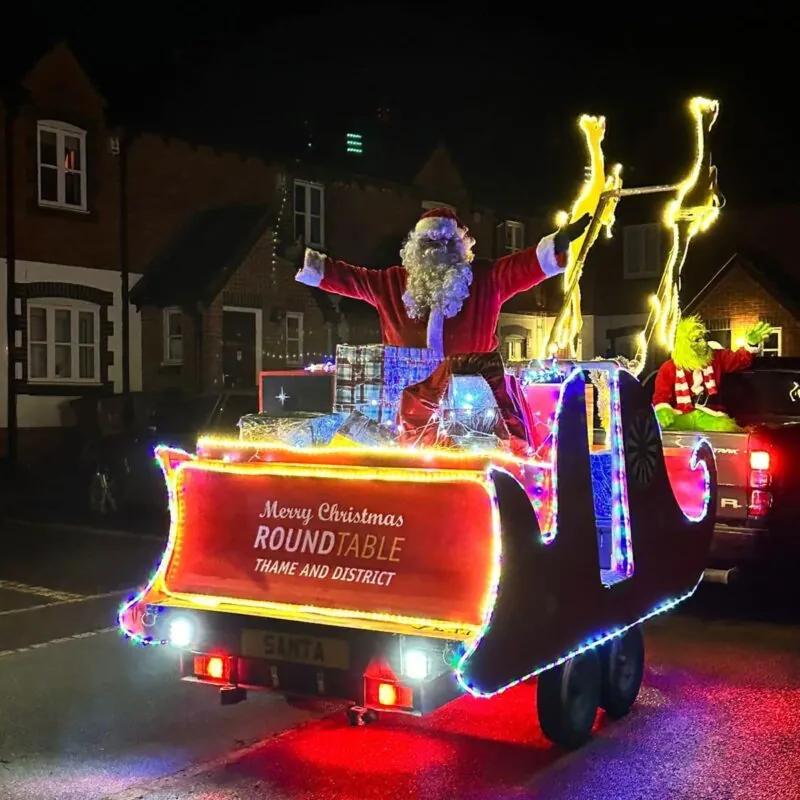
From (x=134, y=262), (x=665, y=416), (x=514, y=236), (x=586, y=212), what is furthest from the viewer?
(x=514, y=236)

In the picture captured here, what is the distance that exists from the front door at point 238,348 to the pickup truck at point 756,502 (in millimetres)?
14131

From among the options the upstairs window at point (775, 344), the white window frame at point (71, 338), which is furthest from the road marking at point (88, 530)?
the upstairs window at point (775, 344)

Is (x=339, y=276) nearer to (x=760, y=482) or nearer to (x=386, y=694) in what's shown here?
(x=386, y=694)

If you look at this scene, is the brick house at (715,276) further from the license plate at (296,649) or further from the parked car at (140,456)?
the license plate at (296,649)

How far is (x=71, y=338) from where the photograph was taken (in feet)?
62.5

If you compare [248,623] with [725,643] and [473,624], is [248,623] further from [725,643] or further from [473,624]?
[725,643]

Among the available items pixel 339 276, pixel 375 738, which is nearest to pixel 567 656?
pixel 375 738

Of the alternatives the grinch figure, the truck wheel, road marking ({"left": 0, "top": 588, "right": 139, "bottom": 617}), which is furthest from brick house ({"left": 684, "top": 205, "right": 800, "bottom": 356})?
the truck wheel

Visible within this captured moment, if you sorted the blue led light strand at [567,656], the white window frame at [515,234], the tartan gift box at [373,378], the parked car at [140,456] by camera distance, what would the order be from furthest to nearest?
1. the white window frame at [515,234]
2. the parked car at [140,456]
3. the tartan gift box at [373,378]
4. the blue led light strand at [567,656]

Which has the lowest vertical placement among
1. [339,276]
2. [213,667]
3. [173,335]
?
[213,667]

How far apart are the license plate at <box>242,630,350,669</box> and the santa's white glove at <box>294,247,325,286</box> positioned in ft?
8.14

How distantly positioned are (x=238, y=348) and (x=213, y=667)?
1654 cm

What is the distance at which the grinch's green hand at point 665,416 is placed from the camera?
25.6 ft

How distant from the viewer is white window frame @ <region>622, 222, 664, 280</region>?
27.9 meters
